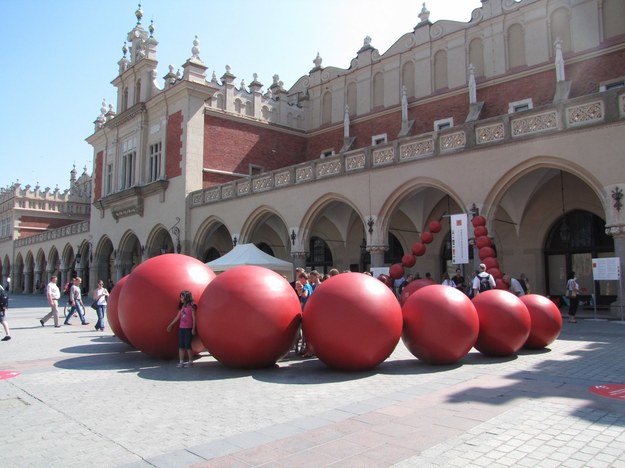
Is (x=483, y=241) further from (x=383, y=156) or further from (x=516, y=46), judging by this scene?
(x=516, y=46)

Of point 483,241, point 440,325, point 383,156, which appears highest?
point 383,156

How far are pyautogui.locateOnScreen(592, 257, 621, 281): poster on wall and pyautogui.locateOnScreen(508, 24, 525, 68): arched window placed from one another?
40.0 ft

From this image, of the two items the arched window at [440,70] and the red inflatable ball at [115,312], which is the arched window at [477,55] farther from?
the red inflatable ball at [115,312]

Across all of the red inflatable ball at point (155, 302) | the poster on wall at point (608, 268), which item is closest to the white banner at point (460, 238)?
the poster on wall at point (608, 268)

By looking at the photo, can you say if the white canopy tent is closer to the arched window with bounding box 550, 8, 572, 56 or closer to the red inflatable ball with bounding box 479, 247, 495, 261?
the red inflatable ball with bounding box 479, 247, 495, 261

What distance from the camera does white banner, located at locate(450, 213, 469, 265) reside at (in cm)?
1477

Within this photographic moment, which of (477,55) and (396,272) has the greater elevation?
(477,55)

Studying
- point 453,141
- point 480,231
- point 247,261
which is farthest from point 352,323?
point 247,261

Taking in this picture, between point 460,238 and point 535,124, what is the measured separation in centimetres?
390

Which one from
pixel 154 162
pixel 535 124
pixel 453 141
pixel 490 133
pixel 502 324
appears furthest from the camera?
pixel 154 162

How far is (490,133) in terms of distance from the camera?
15.8 meters

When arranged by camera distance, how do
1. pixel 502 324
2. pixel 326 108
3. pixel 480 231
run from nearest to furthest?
pixel 502 324, pixel 480 231, pixel 326 108

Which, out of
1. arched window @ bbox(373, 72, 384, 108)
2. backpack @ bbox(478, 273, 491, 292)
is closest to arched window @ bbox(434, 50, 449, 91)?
arched window @ bbox(373, 72, 384, 108)

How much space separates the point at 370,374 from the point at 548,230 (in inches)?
566
